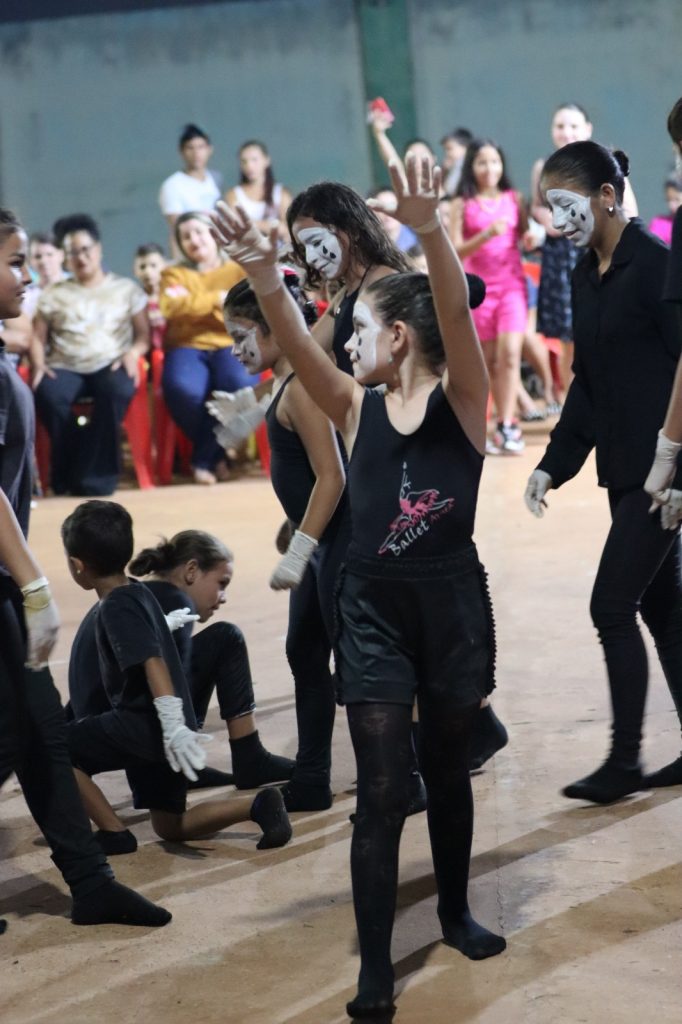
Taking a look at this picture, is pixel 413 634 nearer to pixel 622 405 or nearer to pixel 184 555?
pixel 622 405

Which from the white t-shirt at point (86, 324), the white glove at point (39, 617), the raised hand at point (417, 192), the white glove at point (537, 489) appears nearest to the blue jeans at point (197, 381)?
the white t-shirt at point (86, 324)

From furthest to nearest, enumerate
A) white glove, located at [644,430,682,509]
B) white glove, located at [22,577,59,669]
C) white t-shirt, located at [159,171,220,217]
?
1. white t-shirt, located at [159,171,220,217]
2. white glove, located at [644,430,682,509]
3. white glove, located at [22,577,59,669]

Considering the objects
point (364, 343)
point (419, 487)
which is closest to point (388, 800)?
point (419, 487)

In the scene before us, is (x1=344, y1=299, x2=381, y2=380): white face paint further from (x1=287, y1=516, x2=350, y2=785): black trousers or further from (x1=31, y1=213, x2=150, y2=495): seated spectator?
(x1=31, y1=213, x2=150, y2=495): seated spectator

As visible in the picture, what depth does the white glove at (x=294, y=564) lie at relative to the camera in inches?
128

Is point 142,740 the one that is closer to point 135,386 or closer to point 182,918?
point 182,918

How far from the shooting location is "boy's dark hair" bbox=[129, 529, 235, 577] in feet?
13.4

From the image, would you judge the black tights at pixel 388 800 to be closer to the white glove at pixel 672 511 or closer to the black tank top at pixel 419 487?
the black tank top at pixel 419 487

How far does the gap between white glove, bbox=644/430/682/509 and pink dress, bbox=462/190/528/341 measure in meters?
6.12

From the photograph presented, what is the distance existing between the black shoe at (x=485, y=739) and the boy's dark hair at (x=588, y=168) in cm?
129

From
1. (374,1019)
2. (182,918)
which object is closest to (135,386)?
(182,918)

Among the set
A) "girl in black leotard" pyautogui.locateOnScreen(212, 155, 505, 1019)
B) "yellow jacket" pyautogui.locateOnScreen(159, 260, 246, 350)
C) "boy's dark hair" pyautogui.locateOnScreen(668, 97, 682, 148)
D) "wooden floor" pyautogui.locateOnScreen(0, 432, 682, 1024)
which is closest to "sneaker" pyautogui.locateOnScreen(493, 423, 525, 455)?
"yellow jacket" pyautogui.locateOnScreen(159, 260, 246, 350)

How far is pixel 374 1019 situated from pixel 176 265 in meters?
7.45

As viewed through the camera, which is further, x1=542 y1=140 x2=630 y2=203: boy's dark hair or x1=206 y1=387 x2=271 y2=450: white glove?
x1=206 y1=387 x2=271 y2=450: white glove
